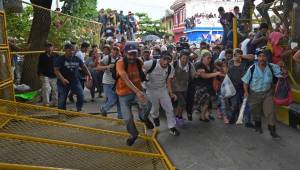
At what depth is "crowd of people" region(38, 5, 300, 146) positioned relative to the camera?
267 inches

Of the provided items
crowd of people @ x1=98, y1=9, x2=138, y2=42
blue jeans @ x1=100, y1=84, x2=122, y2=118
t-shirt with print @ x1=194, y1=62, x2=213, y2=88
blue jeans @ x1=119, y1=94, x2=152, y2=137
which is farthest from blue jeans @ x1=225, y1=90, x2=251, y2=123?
crowd of people @ x1=98, y1=9, x2=138, y2=42

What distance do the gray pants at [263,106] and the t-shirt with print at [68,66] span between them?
376 cm

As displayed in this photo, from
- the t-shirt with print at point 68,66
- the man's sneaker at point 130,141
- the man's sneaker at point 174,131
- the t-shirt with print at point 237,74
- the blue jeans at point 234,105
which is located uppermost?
Result: the t-shirt with print at point 68,66

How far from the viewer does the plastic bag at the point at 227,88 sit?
8305 millimetres

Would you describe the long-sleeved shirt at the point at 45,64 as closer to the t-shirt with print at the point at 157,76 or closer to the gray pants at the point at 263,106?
the t-shirt with print at the point at 157,76

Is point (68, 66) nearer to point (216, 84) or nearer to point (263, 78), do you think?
point (216, 84)

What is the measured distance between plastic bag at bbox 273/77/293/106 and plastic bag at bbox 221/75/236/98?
3.64 ft

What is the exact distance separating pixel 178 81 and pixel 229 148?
6.99ft

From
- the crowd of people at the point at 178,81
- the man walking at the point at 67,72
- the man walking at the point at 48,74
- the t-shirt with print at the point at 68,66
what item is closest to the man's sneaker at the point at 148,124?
the crowd of people at the point at 178,81

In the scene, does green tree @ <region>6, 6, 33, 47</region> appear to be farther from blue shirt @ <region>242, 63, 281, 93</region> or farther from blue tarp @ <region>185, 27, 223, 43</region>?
blue tarp @ <region>185, 27, 223, 43</region>

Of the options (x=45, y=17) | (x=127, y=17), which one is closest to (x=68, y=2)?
(x=127, y=17)

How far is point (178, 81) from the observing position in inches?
325

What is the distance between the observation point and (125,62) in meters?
6.58

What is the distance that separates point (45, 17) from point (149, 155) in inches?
266
